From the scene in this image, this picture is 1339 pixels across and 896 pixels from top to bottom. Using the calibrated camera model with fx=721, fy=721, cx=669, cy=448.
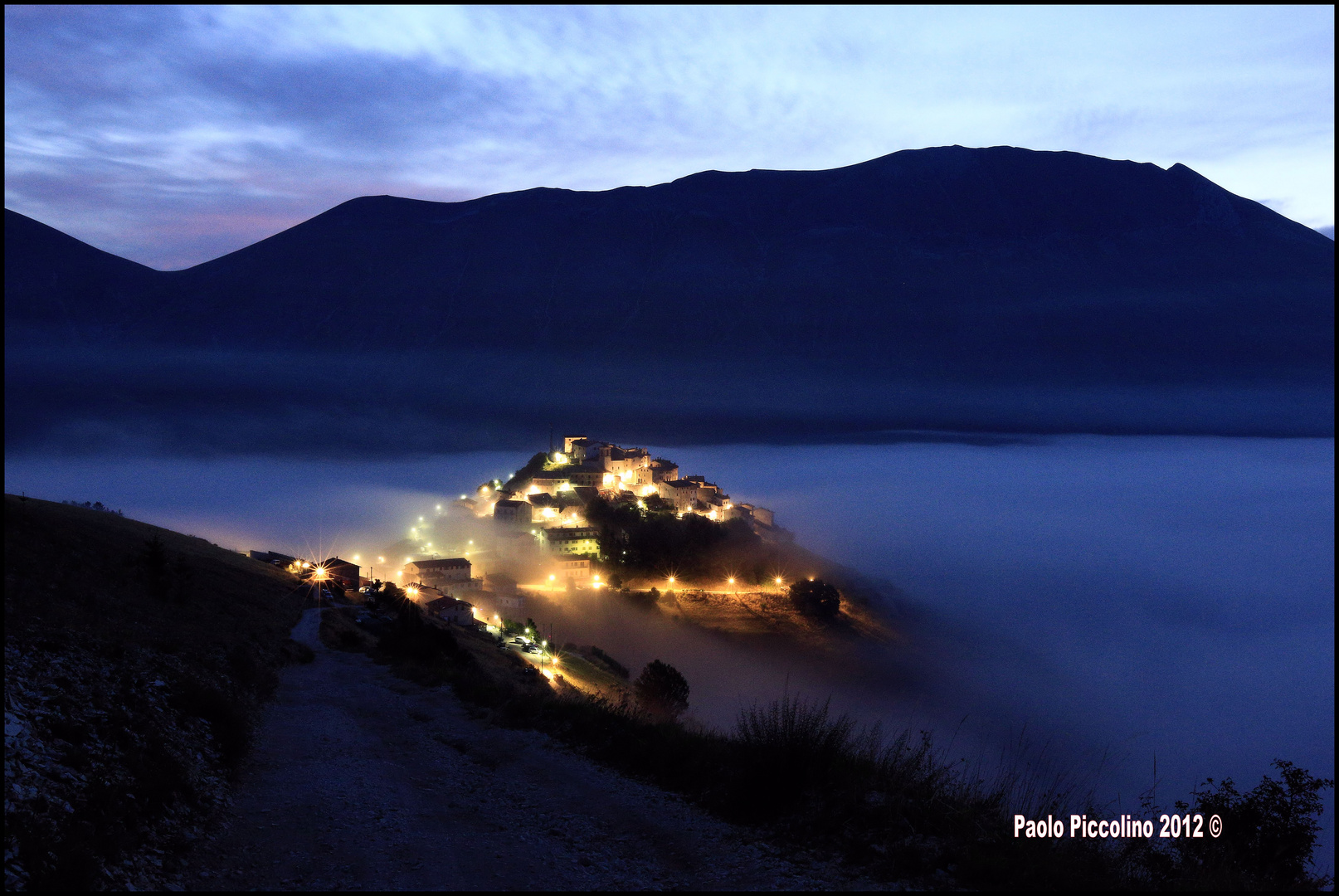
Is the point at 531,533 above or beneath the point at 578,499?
beneath

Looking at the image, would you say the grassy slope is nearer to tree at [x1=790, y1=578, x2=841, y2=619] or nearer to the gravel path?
the gravel path

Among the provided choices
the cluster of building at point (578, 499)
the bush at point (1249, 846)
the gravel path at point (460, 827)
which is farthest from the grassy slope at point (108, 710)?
the cluster of building at point (578, 499)

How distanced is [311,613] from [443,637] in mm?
9241

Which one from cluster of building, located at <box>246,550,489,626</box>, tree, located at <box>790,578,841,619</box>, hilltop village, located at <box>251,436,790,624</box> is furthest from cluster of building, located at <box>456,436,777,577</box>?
tree, located at <box>790,578,841,619</box>

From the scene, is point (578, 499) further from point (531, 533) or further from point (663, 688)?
point (663, 688)

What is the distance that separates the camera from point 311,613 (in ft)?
83.0

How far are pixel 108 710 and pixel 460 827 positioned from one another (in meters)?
3.88

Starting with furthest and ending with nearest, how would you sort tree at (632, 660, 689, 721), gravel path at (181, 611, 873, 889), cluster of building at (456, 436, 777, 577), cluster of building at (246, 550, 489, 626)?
cluster of building at (456, 436, 777, 577) → cluster of building at (246, 550, 489, 626) → tree at (632, 660, 689, 721) → gravel path at (181, 611, 873, 889)

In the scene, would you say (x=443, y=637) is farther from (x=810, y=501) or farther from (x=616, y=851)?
(x=810, y=501)

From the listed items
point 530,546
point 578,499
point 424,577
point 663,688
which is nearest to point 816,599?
point 530,546

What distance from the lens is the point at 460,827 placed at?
7105mm

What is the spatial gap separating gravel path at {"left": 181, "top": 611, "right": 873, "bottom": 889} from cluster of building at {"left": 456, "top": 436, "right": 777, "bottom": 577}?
5261cm

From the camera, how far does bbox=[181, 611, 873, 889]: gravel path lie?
5.96m

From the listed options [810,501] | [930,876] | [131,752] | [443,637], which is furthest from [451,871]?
[810,501]
